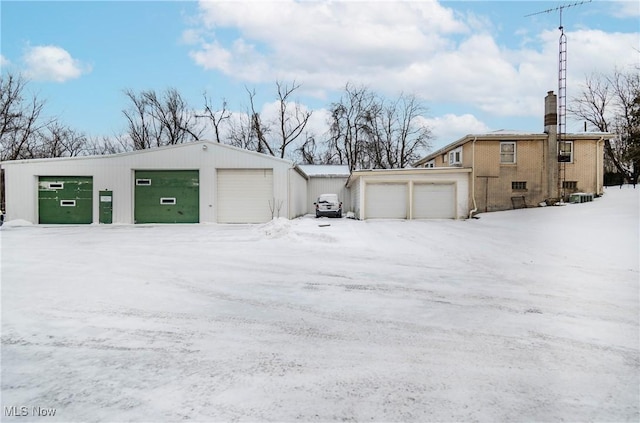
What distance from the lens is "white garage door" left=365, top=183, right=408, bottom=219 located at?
2094 centimetres

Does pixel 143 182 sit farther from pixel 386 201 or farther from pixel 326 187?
pixel 326 187

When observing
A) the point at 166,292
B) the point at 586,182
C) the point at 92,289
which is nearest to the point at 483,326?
the point at 166,292

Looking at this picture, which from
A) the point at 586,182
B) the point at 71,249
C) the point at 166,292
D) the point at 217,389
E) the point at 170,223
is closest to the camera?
the point at 217,389

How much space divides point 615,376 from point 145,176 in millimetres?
20292

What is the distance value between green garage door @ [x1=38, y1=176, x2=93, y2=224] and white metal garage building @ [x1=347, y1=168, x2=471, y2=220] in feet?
44.1

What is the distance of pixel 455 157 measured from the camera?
79.0 feet

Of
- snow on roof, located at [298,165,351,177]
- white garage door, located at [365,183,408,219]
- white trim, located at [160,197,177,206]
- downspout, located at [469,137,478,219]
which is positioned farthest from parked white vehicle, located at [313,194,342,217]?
white trim, located at [160,197,177,206]

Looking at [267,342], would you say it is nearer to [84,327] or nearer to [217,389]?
[217,389]

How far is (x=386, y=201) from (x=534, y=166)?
316 inches

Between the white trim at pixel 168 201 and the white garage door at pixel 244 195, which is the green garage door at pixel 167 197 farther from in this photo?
the white garage door at pixel 244 195

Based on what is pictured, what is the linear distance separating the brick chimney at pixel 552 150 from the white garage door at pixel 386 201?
7.58 metres

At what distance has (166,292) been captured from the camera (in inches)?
230

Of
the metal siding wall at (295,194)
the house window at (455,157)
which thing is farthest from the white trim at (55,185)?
the house window at (455,157)

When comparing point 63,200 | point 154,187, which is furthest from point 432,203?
point 63,200
